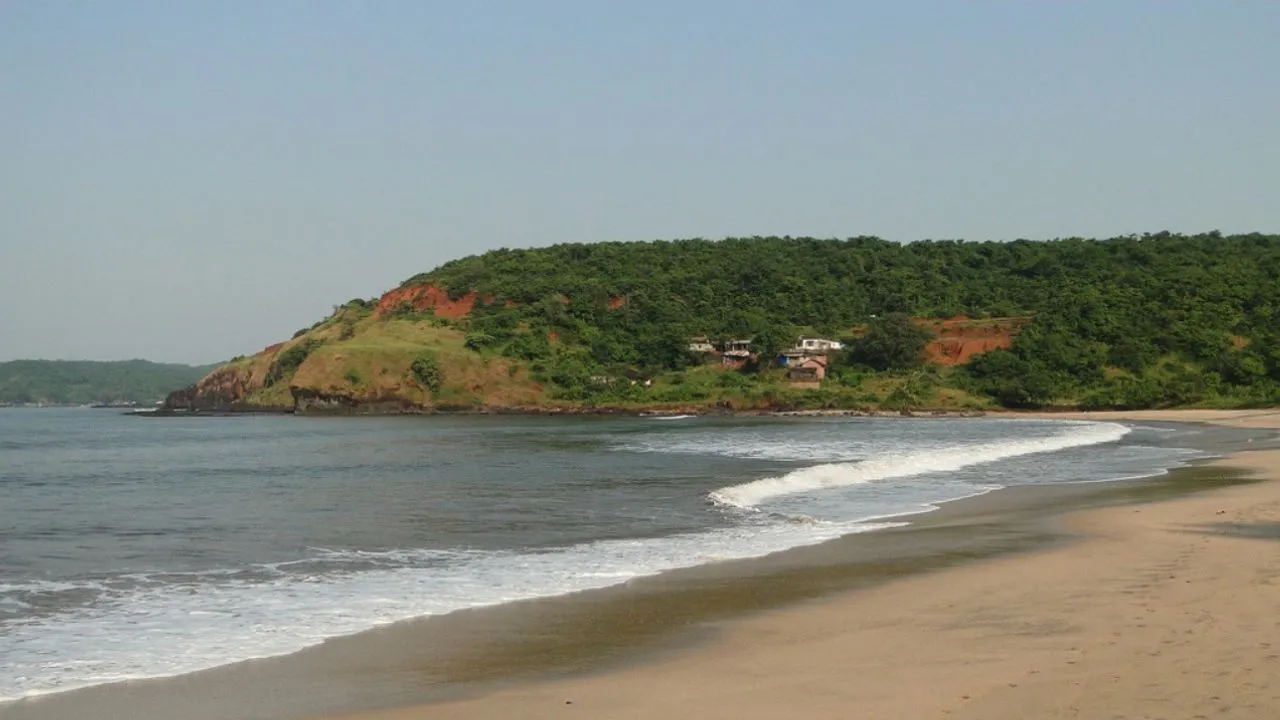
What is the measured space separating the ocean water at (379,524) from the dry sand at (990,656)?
3.42 m

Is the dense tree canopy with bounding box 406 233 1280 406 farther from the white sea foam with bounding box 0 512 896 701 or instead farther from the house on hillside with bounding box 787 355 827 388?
the white sea foam with bounding box 0 512 896 701

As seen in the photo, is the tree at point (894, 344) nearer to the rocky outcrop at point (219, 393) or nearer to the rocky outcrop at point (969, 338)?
the rocky outcrop at point (969, 338)

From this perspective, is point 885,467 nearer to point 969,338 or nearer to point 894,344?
point 894,344

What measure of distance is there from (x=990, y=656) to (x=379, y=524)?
45.2 ft

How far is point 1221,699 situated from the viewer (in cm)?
743

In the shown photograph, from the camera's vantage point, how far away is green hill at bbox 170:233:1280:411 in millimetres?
96875

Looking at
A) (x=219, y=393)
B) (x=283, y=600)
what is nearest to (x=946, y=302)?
(x=219, y=393)

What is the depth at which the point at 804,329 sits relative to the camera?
403ft

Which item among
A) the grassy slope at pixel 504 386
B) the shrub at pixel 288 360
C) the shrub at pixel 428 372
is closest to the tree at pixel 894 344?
the grassy slope at pixel 504 386

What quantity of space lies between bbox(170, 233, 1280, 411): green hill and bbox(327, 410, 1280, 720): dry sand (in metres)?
82.0

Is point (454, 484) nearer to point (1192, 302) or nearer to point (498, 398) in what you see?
point (498, 398)

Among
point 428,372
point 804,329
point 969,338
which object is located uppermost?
point 804,329

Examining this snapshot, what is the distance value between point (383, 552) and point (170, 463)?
92.6ft

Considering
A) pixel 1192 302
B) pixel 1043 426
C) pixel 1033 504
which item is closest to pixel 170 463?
pixel 1033 504
